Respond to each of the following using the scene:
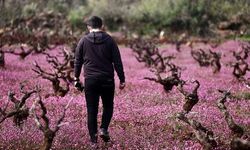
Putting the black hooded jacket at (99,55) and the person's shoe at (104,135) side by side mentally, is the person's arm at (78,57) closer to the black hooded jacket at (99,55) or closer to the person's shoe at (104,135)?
the black hooded jacket at (99,55)

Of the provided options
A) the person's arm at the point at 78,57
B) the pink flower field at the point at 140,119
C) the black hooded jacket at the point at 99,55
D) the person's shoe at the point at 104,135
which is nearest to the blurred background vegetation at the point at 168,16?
the pink flower field at the point at 140,119

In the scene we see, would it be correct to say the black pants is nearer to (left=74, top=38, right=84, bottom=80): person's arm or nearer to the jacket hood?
(left=74, top=38, right=84, bottom=80): person's arm

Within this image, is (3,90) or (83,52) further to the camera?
(3,90)

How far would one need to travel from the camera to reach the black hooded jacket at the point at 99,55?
10.3 metres

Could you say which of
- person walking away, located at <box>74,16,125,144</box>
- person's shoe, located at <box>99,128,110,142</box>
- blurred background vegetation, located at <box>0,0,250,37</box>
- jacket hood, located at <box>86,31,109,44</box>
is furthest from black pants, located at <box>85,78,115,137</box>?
blurred background vegetation, located at <box>0,0,250,37</box>

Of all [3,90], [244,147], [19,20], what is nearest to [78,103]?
[3,90]

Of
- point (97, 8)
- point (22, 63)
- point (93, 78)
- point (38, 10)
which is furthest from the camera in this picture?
point (97, 8)

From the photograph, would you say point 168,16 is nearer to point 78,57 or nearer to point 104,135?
point 78,57

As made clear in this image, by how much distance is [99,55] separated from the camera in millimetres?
10359

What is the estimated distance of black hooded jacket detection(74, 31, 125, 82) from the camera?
10.3m

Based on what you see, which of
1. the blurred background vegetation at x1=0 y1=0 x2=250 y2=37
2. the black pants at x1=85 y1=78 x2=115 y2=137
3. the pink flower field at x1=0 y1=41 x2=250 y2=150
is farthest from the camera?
the blurred background vegetation at x1=0 y1=0 x2=250 y2=37

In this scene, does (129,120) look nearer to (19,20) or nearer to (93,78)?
(93,78)

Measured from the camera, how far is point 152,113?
1416cm

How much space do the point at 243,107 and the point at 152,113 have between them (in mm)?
2844
